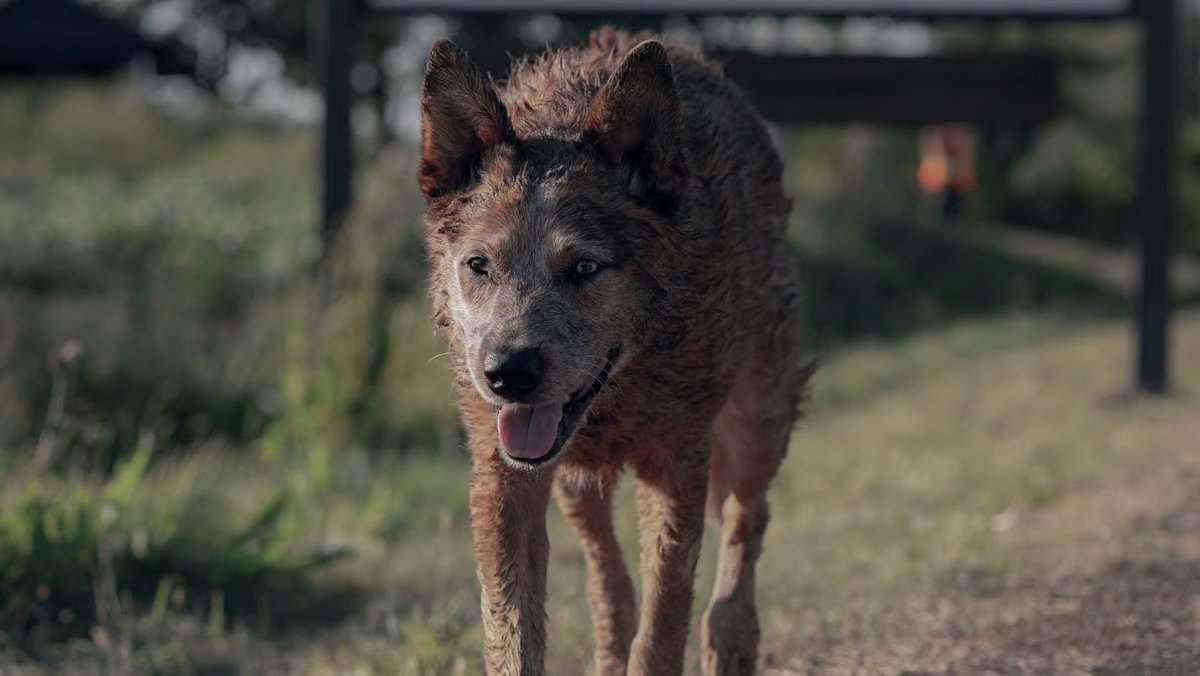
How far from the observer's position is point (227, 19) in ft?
122

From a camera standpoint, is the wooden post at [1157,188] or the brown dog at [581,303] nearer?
the brown dog at [581,303]

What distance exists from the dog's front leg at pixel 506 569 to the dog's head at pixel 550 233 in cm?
30

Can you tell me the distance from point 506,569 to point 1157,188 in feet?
28.1

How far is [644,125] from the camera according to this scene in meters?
4.17

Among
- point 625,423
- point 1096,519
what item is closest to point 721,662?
point 625,423

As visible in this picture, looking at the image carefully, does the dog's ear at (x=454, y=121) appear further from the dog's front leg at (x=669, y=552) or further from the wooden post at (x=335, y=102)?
the wooden post at (x=335, y=102)

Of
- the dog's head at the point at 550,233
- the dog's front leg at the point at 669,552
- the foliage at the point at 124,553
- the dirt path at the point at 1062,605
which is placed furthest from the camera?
the foliage at the point at 124,553

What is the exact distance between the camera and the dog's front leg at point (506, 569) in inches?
166

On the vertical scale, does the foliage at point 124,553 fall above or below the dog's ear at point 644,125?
below

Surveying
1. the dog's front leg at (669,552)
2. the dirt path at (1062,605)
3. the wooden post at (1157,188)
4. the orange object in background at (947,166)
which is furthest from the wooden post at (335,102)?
the orange object in background at (947,166)

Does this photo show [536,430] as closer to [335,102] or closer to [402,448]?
[402,448]

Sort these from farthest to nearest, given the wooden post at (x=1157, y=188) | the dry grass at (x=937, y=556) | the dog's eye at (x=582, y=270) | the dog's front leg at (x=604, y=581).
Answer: the wooden post at (x=1157, y=188) → the dry grass at (x=937, y=556) → the dog's front leg at (x=604, y=581) → the dog's eye at (x=582, y=270)

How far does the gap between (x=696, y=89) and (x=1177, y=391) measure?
24.6 ft

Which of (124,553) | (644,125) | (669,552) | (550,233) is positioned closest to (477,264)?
(550,233)
